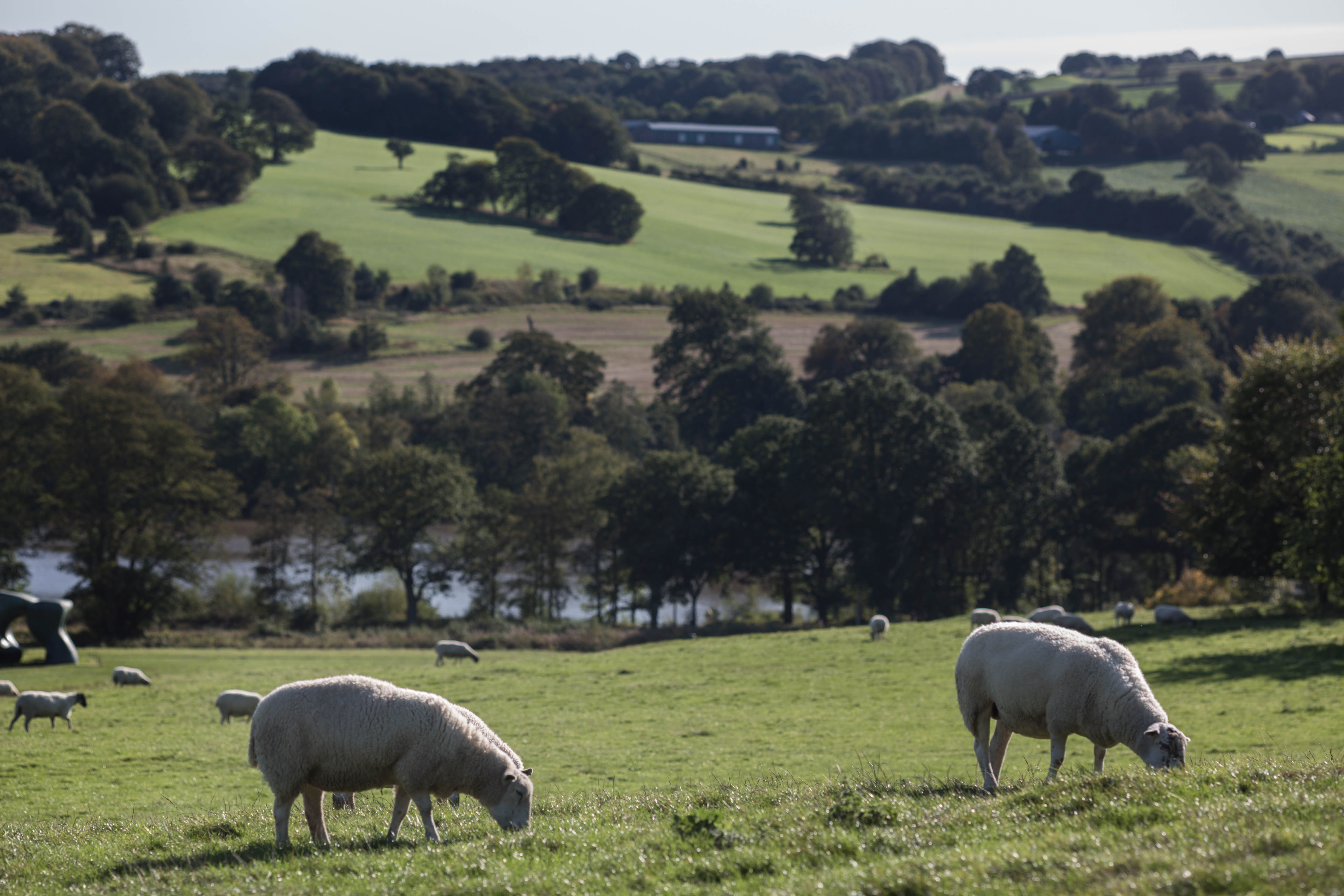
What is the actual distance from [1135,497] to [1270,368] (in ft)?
108

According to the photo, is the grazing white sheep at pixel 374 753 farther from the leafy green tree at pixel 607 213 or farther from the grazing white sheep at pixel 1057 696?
the leafy green tree at pixel 607 213

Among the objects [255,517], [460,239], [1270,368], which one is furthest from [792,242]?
[1270,368]

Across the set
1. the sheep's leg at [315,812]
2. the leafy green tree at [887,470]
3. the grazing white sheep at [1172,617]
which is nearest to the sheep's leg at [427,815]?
the sheep's leg at [315,812]

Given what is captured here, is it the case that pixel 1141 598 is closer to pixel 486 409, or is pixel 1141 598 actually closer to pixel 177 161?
pixel 486 409

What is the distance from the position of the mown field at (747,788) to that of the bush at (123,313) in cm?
9046

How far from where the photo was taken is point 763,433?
75812mm

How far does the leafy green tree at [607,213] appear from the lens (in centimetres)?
17300

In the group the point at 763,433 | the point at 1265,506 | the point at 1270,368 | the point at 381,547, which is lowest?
the point at 381,547

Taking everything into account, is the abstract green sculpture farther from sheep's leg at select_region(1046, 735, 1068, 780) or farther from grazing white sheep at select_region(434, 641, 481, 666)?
sheep's leg at select_region(1046, 735, 1068, 780)

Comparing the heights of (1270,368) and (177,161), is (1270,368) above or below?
below

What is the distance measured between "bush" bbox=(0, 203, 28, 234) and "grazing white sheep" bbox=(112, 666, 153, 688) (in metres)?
134

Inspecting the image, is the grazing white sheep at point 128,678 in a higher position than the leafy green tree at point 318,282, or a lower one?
lower

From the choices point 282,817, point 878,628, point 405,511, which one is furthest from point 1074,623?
point 405,511

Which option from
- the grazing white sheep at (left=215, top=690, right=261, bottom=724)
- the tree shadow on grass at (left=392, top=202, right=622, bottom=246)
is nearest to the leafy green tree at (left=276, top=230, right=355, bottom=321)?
the tree shadow on grass at (left=392, top=202, right=622, bottom=246)
